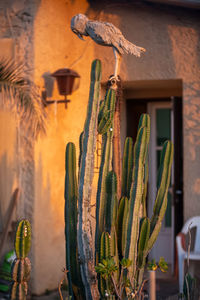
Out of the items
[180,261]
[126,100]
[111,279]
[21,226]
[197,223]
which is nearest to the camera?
[21,226]

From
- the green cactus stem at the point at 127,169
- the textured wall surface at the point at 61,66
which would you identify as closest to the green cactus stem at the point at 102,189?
the green cactus stem at the point at 127,169

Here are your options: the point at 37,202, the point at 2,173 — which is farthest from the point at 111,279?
the point at 2,173

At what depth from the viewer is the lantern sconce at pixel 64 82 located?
20.3ft

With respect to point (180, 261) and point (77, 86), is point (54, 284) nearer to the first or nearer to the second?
point (180, 261)

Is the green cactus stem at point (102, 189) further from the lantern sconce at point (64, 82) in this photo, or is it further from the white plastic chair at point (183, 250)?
the lantern sconce at point (64, 82)

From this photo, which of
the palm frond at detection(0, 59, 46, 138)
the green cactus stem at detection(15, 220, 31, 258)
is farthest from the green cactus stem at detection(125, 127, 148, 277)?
the palm frond at detection(0, 59, 46, 138)

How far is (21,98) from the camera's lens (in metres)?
5.78

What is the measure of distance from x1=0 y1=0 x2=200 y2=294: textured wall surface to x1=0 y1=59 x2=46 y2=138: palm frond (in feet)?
0.46

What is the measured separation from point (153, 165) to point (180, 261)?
2.29 metres

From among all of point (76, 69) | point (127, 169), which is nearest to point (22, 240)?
point (127, 169)

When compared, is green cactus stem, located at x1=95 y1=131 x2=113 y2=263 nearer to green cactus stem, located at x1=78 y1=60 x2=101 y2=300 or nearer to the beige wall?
green cactus stem, located at x1=78 y1=60 x2=101 y2=300

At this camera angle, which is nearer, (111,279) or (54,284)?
(111,279)

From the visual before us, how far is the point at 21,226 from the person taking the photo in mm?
3348

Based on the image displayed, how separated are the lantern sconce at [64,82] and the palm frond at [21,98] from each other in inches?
6.0
